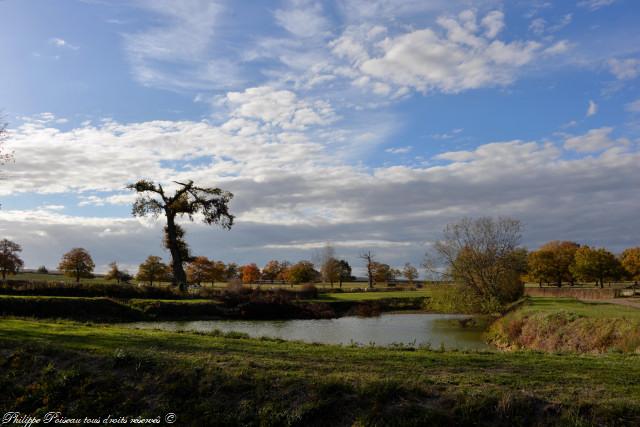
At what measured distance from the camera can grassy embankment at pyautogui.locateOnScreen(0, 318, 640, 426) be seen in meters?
8.30

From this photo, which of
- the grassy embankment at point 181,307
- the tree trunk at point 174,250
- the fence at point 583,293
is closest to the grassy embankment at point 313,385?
the grassy embankment at point 181,307

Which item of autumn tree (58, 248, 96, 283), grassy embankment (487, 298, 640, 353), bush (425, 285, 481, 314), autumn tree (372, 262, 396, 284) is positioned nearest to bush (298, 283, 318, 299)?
bush (425, 285, 481, 314)

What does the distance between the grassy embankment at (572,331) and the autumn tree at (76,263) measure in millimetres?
66955

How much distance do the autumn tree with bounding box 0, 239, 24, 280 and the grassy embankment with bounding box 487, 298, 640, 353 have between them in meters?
72.2

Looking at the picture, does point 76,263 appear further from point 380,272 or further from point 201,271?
point 380,272

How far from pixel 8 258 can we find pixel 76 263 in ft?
31.5

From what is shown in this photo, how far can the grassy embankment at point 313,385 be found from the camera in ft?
27.2

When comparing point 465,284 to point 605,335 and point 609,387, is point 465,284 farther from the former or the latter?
point 609,387

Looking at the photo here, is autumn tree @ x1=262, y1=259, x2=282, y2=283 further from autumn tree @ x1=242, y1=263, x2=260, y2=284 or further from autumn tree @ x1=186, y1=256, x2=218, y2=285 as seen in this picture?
autumn tree @ x1=186, y1=256, x2=218, y2=285

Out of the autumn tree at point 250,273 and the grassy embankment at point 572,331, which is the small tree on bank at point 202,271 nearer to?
the autumn tree at point 250,273

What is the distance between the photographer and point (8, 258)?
7419 centimetres

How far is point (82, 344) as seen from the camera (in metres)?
13.7

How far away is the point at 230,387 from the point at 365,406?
2.85 metres

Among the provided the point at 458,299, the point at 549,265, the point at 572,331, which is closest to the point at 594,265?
the point at 549,265
